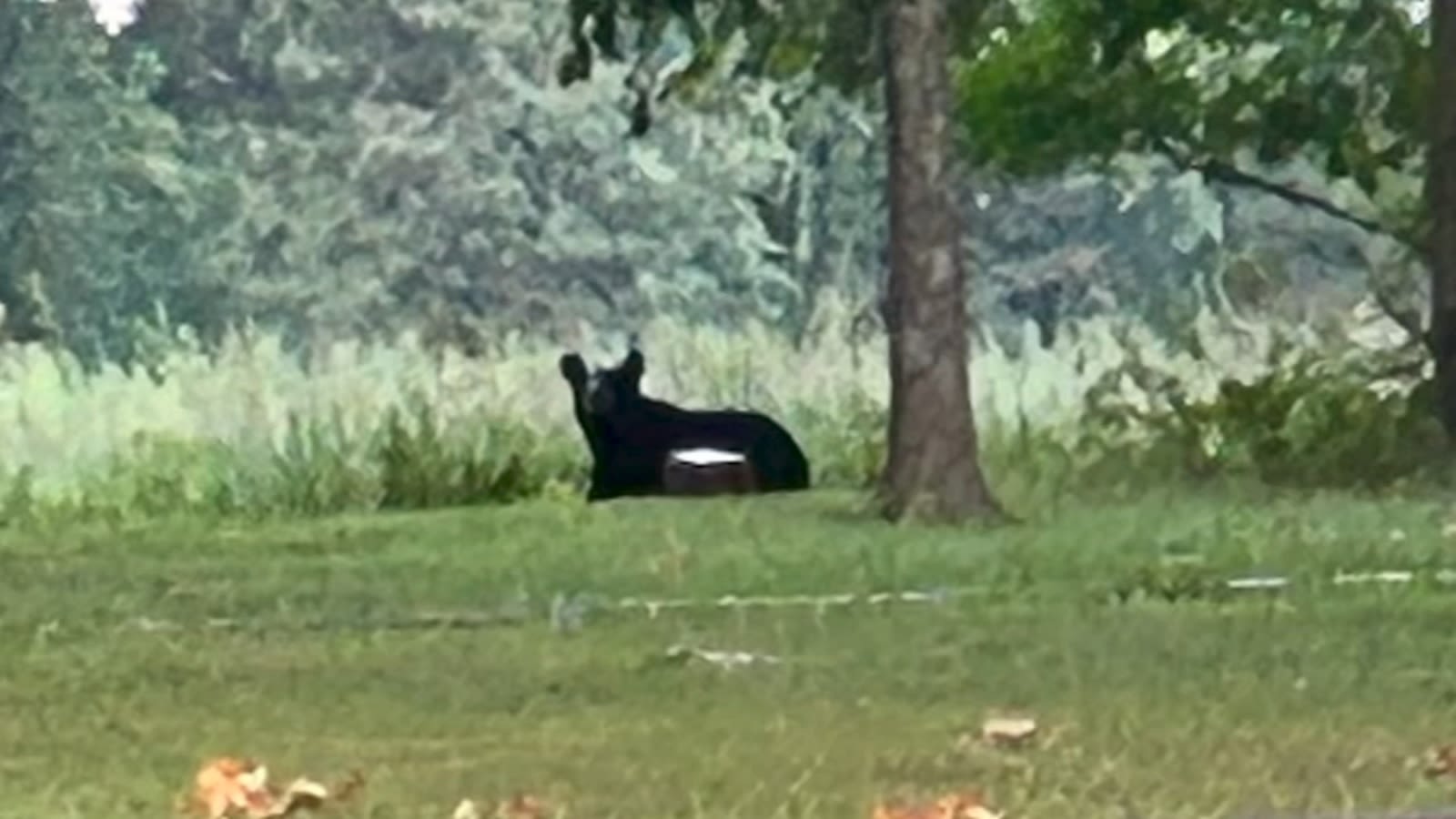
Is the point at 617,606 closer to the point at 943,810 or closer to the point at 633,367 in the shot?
the point at 943,810

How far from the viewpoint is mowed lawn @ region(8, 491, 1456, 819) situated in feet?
19.2

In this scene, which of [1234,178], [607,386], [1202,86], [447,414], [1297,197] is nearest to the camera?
[607,386]

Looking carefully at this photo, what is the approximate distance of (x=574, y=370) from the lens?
1648 centimetres

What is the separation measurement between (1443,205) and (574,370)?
3.96 metres

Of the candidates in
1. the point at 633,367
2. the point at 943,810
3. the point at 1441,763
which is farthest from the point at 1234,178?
the point at 943,810

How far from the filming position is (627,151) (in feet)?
124

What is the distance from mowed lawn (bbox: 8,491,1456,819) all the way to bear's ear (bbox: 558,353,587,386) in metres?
3.43

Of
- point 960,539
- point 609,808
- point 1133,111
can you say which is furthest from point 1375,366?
point 609,808

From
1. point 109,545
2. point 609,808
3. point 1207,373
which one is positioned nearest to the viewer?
point 609,808

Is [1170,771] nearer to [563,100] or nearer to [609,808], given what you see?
[609,808]

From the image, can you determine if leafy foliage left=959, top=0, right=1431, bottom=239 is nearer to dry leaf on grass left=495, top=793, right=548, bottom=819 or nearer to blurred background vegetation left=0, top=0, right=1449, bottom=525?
blurred background vegetation left=0, top=0, right=1449, bottom=525

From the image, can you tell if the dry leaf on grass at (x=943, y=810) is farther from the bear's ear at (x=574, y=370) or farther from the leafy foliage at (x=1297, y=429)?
the bear's ear at (x=574, y=370)

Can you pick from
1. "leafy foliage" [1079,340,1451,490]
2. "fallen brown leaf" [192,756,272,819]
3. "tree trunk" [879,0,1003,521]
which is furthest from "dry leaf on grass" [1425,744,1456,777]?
"leafy foliage" [1079,340,1451,490]

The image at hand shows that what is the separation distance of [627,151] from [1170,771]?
32147mm
